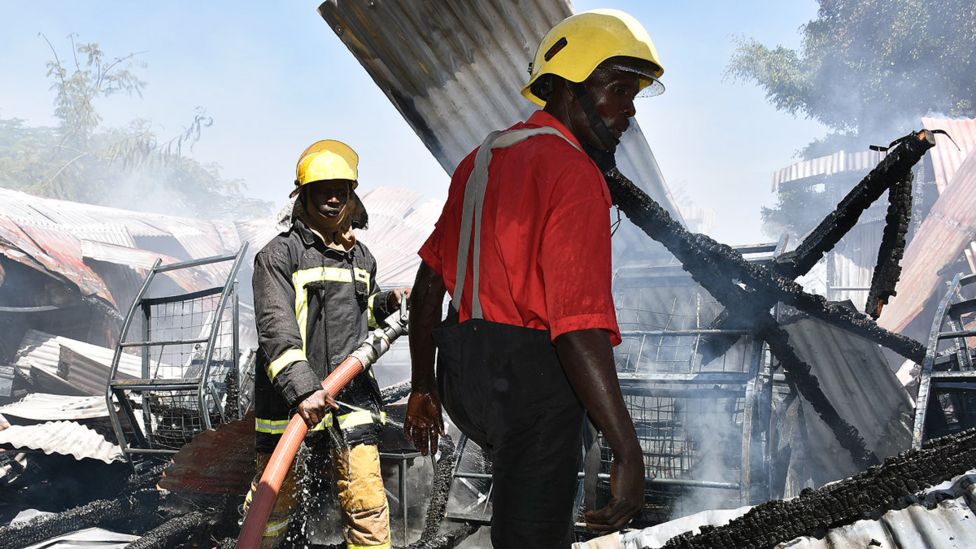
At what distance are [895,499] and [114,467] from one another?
6.10 meters

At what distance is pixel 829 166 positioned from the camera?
20.2 metres

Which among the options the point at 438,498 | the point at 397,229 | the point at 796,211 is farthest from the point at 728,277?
the point at 796,211

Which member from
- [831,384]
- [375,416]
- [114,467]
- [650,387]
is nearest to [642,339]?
[650,387]

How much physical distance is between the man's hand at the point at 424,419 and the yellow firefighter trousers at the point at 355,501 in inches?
30.4

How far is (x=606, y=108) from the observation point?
1.97 meters

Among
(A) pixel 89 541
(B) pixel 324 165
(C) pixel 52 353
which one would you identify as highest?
(B) pixel 324 165

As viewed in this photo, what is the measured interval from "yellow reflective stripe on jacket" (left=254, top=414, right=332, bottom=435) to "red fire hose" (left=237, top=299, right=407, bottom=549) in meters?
0.16

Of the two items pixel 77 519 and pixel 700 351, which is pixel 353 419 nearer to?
pixel 700 351

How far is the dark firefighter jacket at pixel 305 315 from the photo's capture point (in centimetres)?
326

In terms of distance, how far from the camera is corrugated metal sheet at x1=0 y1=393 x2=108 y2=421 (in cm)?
695

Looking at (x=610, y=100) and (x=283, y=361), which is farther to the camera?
(x=283, y=361)

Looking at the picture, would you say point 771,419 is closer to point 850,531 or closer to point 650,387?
point 650,387

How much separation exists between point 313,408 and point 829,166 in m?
20.4

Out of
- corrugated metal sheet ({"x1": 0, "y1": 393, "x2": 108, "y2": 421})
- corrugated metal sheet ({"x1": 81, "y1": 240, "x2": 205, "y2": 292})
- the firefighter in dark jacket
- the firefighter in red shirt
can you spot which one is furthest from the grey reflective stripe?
corrugated metal sheet ({"x1": 81, "y1": 240, "x2": 205, "y2": 292})
